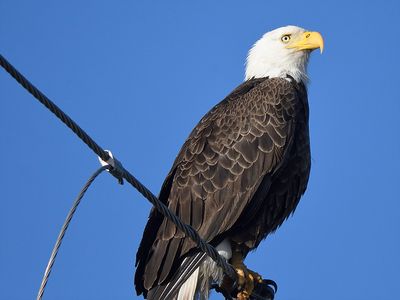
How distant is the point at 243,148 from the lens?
23.1 feet

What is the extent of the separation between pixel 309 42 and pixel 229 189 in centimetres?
187

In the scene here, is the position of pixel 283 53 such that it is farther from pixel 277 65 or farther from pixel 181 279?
pixel 181 279

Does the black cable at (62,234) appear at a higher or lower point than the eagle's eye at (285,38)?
lower

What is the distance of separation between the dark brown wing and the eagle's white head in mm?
758

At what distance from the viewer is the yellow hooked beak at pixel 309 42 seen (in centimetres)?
809

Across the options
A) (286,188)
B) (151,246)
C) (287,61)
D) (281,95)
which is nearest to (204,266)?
(151,246)

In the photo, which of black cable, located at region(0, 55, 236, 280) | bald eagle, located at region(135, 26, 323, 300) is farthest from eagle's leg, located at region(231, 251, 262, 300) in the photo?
black cable, located at region(0, 55, 236, 280)

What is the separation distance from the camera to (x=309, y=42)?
8.13m

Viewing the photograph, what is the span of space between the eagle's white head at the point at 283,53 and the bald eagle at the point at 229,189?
59cm

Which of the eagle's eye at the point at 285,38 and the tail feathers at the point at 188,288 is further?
the eagle's eye at the point at 285,38

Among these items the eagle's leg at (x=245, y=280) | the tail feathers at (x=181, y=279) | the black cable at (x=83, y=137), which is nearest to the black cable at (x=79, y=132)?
the black cable at (x=83, y=137)

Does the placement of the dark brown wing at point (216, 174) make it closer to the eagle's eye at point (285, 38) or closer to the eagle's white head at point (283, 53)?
the eagle's white head at point (283, 53)

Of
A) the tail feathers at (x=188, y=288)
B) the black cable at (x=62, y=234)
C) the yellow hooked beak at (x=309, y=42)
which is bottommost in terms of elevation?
the black cable at (x=62, y=234)

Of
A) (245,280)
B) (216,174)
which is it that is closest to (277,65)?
(216,174)
